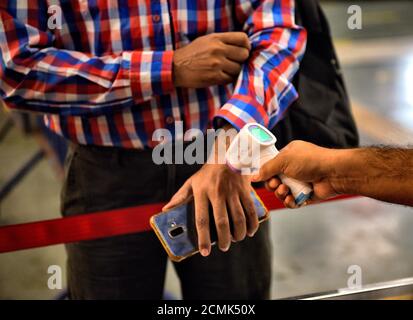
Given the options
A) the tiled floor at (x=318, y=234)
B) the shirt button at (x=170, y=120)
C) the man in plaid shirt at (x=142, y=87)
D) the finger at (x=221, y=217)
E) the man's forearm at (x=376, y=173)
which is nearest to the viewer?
the man's forearm at (x=376, y=173)

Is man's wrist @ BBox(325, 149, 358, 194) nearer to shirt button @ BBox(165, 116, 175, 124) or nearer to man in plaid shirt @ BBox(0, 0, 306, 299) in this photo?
man in plaid shirt @ BBox(0, 0, 306, 299)

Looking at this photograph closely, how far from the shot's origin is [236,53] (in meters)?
1.18

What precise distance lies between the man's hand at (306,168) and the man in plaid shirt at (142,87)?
91 millimetres

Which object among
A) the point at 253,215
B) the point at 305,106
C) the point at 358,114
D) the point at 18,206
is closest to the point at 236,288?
the point at 253,215

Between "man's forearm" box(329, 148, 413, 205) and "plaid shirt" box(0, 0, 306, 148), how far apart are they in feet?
0.82

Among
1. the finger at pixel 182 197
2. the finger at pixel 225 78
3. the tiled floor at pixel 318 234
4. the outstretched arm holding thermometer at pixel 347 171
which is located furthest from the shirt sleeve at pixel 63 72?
the tiled floor at pixel 318 234

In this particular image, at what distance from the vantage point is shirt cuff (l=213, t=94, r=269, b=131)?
3.63ft

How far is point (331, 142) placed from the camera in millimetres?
1400

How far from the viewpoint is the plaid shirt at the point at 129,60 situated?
3.77ft

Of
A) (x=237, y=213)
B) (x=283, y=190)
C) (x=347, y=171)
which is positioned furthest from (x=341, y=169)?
(x=237, y=213)

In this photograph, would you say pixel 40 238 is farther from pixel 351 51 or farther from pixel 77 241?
pixel 351 51

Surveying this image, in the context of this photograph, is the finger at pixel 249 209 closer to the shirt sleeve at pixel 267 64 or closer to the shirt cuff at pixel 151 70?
the shirt sleeve at pixel 267 64

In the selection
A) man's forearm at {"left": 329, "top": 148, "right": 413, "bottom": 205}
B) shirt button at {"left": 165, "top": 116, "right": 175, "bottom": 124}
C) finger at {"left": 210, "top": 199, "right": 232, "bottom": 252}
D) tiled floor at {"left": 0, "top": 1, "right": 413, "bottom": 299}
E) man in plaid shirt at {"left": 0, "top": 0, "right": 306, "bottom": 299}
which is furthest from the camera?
tiled floor at {"left": 0, "top": 1, "right": 413, "bottom": 299}

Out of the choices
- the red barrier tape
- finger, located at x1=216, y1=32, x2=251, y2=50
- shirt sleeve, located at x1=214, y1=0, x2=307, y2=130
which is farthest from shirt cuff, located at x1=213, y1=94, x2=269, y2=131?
the red barrier tape
